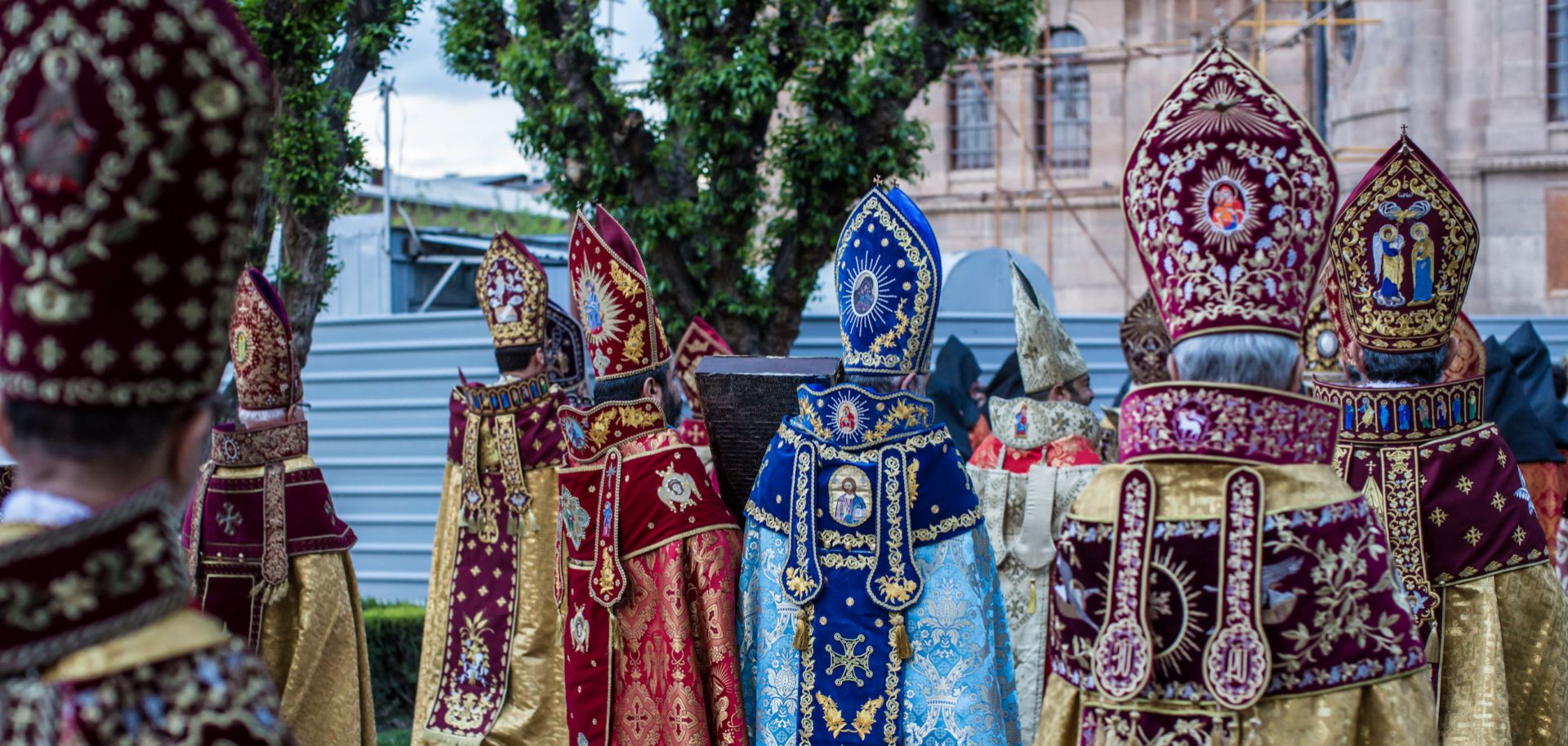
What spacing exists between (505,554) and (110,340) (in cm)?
611

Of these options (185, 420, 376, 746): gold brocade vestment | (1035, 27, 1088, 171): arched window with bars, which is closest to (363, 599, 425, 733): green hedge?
(185, 420, 376, 746): gold brocade vestment

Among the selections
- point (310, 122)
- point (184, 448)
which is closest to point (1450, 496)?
point (184, 448)

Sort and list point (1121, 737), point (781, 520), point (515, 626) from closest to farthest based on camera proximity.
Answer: point (1121, 737) < point (781, 520) < point (515, 626)

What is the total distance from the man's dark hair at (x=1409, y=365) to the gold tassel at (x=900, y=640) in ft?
5.72

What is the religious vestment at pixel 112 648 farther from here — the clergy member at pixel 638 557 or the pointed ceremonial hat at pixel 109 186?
the clergy member at pixel 638 557

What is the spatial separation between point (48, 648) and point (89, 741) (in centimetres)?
13

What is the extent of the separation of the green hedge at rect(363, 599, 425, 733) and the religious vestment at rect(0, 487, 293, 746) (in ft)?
28.3

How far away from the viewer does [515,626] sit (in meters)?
7.95

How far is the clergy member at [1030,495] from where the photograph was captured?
720cm

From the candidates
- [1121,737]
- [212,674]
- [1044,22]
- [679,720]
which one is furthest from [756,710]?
[1044,22]

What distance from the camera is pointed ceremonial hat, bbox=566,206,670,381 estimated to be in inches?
237

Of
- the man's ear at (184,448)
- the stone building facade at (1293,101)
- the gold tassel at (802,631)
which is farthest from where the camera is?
the stone building facade at (1293,101)

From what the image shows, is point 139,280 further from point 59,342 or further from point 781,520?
point 781,520

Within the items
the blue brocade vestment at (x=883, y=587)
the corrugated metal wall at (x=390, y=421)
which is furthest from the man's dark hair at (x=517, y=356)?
the corrugated metal wall at (x=390, y=421)
